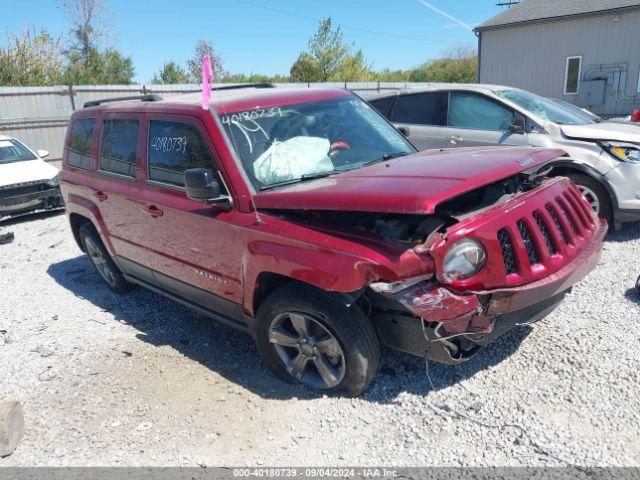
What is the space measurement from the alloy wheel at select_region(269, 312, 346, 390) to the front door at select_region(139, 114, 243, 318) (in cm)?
42

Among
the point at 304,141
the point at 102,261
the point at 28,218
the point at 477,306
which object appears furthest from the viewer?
the point at 28,218

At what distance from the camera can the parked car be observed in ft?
18.3

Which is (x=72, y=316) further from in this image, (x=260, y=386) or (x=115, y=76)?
(x=115, y=76)

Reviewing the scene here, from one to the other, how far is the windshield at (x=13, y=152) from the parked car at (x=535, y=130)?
22.3 feet

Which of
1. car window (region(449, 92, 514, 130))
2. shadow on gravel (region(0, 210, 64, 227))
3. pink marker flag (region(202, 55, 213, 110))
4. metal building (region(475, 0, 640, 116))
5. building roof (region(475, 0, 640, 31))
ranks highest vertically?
building roof (region(475, 0, 640, 31))

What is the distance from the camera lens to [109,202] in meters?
4.60

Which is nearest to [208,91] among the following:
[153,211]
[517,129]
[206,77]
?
[206,77]

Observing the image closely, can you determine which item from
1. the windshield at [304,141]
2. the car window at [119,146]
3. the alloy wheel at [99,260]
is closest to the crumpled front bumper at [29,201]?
the alloy wheel at [99,260]

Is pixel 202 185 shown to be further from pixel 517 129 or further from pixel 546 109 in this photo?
pixel 546 109

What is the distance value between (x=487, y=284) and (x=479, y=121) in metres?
4.51

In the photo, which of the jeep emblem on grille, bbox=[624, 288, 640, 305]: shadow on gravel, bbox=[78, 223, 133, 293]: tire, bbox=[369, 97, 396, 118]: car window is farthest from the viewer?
bbox=[369, 97, 396, 118]: car window

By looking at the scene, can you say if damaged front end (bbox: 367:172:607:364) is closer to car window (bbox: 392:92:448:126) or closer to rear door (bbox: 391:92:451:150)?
rear door (bbox: 391:92:451:150)

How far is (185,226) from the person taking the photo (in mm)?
3717

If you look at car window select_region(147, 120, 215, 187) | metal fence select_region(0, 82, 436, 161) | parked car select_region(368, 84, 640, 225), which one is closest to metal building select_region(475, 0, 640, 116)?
metal fence select_region(0, 82, 436, 161)
